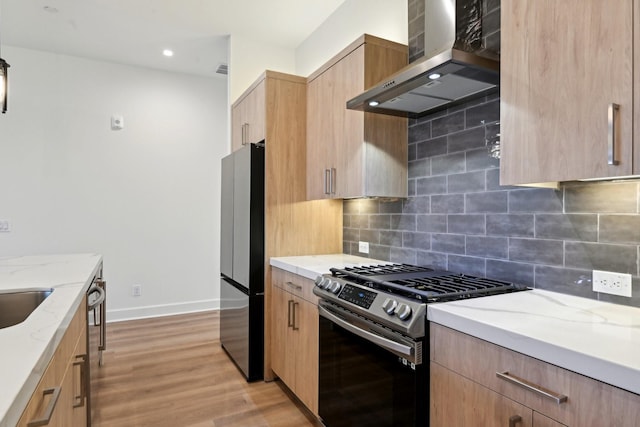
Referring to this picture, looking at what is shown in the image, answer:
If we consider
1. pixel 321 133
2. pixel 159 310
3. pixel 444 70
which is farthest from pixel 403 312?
pixel 159 310

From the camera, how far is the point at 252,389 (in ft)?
8.74

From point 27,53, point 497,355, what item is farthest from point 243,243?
point 27,53

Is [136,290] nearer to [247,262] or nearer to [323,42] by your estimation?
[247,262]

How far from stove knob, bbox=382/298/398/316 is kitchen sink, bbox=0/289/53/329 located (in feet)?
4.68

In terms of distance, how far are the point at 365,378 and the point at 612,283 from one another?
40.6 inches

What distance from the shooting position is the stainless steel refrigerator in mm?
2740

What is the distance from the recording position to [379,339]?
152cm

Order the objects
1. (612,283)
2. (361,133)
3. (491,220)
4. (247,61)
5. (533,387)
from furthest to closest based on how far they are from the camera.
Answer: (247,61) → (361,133) → (491,220) → (612,283) → (533,387)

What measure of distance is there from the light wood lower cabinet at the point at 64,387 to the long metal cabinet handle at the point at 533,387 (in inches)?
45.8

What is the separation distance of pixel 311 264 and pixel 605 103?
171cm

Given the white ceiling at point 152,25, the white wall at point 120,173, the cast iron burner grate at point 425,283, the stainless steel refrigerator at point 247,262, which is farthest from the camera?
the white wall at point 120,173

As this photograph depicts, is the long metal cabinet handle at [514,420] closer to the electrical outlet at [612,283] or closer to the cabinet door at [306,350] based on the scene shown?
the electrical outlet at [612,283]

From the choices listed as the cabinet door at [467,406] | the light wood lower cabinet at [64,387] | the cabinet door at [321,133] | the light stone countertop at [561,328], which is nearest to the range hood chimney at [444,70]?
the cabinet door at [321,133]

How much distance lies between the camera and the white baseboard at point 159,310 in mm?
4312
